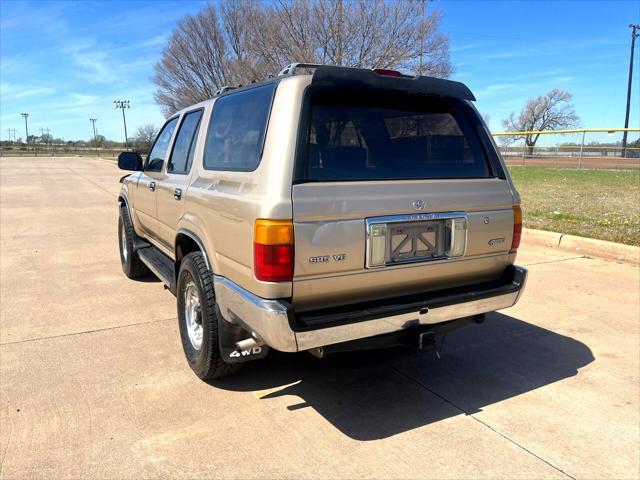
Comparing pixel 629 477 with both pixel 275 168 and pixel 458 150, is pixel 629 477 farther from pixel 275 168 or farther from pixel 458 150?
pixel 275 168

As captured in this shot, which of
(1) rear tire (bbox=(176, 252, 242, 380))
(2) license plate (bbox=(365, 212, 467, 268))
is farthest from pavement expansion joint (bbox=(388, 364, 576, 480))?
(1) rear tire (bbox=(176, 252, 242, 380))

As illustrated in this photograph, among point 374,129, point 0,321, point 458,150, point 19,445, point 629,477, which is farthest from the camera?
point 0,321

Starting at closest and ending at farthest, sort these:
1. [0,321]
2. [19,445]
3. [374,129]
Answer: [19,445] < [374,129] < [0,321]

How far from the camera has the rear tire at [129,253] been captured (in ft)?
19.6

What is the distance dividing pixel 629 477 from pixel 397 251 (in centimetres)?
165

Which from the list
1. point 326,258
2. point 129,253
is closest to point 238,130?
point 326,258

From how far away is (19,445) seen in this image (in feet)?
9.20

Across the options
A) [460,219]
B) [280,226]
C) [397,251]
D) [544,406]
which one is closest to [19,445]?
[280,226]

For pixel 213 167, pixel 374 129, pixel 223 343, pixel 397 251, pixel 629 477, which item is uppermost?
pixel 374 129

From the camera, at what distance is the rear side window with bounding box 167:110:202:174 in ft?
13.0

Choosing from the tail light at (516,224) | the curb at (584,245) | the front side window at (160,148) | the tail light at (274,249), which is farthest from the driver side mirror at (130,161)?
the curb at (584,245)

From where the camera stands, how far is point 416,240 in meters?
2.99

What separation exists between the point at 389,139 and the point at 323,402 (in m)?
1.75

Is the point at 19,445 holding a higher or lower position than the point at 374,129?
lower
